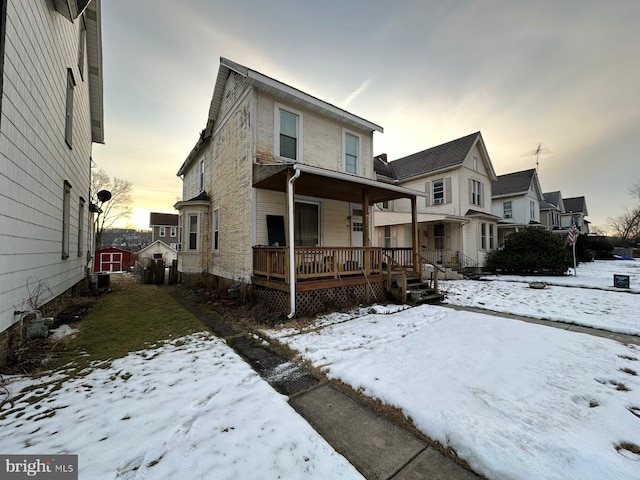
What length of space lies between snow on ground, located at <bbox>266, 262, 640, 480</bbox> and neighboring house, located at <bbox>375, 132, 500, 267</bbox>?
10743mm

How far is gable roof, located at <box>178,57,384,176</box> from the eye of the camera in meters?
7.88

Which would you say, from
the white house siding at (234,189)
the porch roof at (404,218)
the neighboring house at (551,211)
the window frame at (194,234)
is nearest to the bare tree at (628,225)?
the neighboring house at (551,211)

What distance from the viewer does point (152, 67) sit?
10078 millimetres

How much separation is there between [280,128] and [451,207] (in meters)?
13.6

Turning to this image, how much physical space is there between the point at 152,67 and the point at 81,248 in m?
7.61

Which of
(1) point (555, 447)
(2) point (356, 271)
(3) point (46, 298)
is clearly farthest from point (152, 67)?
(1) point (555, 447)

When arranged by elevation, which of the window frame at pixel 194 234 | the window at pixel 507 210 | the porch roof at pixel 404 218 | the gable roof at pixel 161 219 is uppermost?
the gable roof at pixel 161 219

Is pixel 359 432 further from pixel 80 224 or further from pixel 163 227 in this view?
pixel 163 227

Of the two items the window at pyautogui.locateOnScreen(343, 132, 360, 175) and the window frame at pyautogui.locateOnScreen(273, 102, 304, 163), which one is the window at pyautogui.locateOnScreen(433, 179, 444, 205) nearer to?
the window at pyautogui.locateOnScreen(343, 132, 360, 175)

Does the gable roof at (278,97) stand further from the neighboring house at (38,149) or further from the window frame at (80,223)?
the window frame at (80,223)

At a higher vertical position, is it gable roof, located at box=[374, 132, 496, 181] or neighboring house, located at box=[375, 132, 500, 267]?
gable roof, located at box=[374, 132, 496, 181]

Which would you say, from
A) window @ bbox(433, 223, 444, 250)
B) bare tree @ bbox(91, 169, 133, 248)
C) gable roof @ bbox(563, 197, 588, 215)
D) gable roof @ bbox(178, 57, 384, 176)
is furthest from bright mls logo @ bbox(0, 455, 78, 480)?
gable roof @ bbox(563, 197, 588, 215)

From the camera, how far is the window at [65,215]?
6996 millimetres

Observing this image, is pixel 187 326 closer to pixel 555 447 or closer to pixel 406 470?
pixel 406 470
